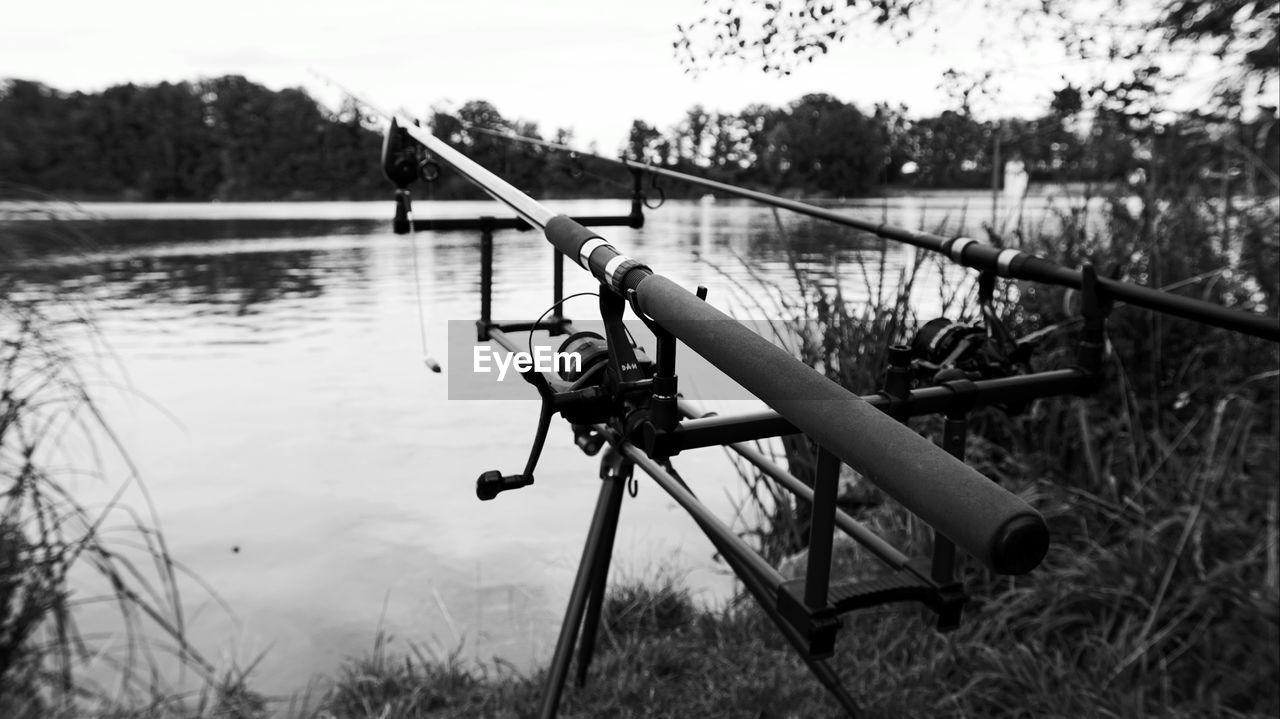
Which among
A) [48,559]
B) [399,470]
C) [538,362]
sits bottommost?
[399,470]

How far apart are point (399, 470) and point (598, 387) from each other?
5.07 meters

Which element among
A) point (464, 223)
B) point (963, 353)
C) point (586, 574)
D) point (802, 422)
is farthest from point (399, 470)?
point (802, 422)

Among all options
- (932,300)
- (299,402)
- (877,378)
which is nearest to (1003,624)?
(877,378)

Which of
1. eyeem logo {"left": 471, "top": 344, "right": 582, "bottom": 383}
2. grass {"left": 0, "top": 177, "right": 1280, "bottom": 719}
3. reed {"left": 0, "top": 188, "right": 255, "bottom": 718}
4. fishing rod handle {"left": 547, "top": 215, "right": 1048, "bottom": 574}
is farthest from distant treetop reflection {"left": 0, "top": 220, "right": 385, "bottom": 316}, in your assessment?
fishing rod handle {"left": 547, "top": 215, "right": 1048, "bottom": 574}

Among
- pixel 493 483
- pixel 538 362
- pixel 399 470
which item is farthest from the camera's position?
pixel 399 470

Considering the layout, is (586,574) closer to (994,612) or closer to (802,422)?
(802,422)

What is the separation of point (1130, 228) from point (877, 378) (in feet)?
7.17

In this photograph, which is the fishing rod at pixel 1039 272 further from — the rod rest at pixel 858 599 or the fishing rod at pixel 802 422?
the rod rest at pixel 858 599

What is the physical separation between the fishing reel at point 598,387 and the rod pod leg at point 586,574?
0.59 meters

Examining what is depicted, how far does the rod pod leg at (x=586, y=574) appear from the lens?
2230 millimetres

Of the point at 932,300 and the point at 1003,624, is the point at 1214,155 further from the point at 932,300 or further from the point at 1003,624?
the point at 1003,624

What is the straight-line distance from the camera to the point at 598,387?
1435mm

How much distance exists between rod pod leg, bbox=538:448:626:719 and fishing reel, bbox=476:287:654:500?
59 cm

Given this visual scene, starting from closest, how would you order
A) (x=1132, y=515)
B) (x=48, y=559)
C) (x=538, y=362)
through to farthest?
1. (x=538, y=362)
2. (x=48, y=559)
3. (x=1132, y=515)
